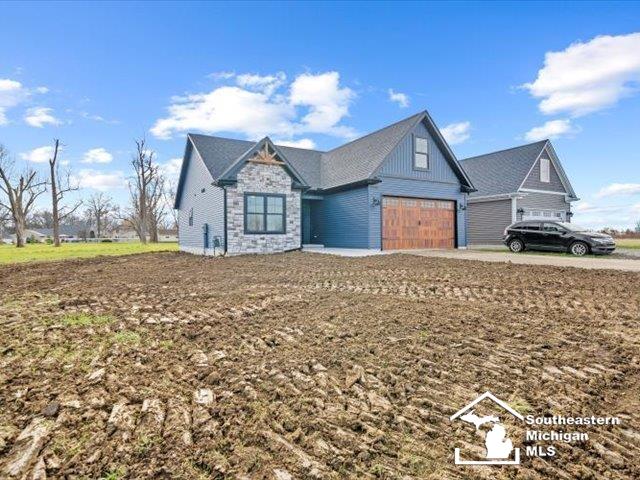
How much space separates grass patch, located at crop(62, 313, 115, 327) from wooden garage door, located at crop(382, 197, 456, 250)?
12.9 meters

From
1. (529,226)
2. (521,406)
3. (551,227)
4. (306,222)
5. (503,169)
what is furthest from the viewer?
(503,169)

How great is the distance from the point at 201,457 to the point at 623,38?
16.0m

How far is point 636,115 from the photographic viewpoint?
14.4 meters

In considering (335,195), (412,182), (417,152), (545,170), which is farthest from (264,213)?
(545,170)

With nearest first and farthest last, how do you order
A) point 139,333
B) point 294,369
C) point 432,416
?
point 432,416 → point 294,369 → point 139,333

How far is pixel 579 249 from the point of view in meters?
14.8

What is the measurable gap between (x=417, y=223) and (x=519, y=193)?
7.57 m

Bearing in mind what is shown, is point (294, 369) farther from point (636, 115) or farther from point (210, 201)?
point (636, 115)

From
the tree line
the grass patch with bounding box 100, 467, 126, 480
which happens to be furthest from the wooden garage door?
the tree line

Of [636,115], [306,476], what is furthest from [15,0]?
[636,115]

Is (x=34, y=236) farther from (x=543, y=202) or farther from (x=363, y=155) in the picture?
(x=543, y=202)

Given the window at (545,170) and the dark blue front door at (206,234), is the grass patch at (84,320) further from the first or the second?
the window at (545,170)

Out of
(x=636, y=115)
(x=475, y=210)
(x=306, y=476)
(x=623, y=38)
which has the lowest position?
(x=306, y=476)

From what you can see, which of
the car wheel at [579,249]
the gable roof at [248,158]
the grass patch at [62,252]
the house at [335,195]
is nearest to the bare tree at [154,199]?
the grass patch at [62,252]
